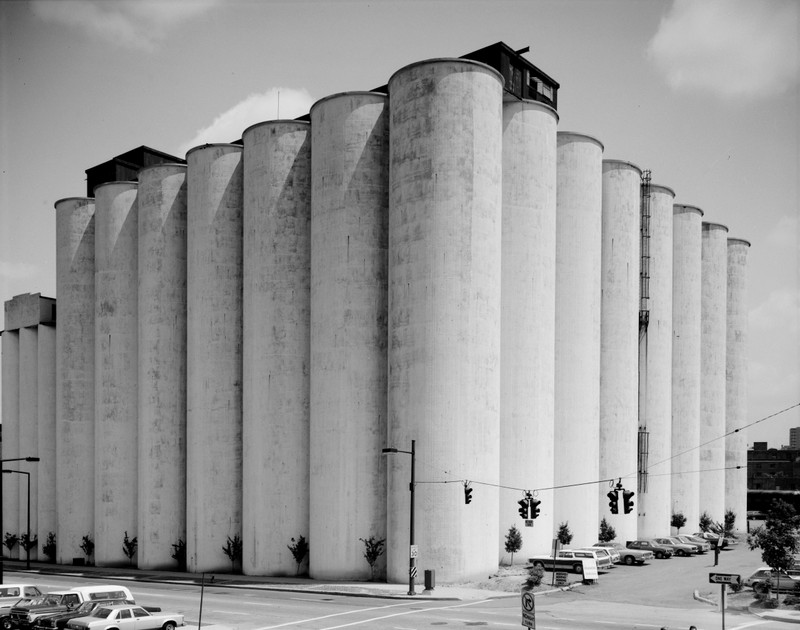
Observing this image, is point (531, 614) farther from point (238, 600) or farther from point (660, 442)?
point (660, 442)

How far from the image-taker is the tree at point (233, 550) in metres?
57.4

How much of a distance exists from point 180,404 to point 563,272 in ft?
93.3

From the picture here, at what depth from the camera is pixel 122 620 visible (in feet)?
96.1

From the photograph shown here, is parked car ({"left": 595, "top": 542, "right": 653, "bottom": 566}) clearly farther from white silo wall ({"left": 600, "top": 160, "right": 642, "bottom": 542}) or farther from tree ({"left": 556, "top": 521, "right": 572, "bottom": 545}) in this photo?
white silo wall ({"left": 600, "top": 160, "right": 642, "bottom": 542})

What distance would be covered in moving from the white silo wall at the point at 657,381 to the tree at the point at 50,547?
157 ft

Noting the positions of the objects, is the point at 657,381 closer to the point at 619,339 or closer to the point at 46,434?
the point at 619,339

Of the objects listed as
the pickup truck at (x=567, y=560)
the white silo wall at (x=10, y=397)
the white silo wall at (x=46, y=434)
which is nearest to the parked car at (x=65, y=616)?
the pickup truck at (x=567, y=560)

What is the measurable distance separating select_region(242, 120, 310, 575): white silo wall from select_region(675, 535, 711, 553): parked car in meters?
27.9

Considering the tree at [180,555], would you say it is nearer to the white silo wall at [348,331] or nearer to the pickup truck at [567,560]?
the white silo wall at [348,331]

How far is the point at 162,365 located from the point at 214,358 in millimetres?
6127

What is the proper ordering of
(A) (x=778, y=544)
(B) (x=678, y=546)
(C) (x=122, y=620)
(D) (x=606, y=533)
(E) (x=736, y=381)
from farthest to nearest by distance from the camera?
(E) (x=736, y=381) < (D) (x=606, y=533) < (B) (x=678, y=546) < (A) (x=778, y=544) < (C) (x=122, y=620)

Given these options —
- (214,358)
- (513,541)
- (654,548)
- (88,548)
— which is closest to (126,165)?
(214,358)

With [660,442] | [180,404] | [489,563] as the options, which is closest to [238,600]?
[489,563]

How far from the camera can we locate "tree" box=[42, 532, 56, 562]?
244 feet
